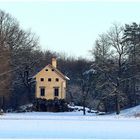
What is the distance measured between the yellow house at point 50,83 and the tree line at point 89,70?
131cm

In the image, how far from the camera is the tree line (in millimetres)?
58219

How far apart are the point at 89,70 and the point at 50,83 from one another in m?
5.96

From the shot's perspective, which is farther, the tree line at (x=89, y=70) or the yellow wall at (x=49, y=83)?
the yellow wall at (x=49, y=83)

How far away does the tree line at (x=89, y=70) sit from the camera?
5822 cm

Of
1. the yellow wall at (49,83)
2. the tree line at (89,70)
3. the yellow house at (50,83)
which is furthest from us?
the yellow wall at (49,83)

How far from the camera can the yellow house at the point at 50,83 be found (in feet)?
225

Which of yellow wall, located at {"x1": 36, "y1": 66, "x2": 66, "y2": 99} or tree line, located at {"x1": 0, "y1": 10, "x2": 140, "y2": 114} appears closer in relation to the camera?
tree line, located at {"x1": 0, "y1": 10, "x2": 140, "y2": 114}

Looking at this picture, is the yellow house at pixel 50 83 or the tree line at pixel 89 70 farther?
the yellow house at pixel 50 83

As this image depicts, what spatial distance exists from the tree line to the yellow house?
1306 mm

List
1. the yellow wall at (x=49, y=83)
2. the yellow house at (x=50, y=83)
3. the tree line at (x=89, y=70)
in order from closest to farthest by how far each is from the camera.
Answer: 1. the tree line at (x=89, y=70)
2. the yellow house at (x=50, y=83)
3. the yellow wall at (x=49, y=83)

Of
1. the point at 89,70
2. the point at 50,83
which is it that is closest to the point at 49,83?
the point at 50,83

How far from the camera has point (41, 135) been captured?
23.1m

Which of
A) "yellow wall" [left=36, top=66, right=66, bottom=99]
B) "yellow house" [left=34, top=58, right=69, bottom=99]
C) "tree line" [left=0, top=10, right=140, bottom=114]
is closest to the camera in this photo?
"tree line" [left=0, top=10, right=140, bottom=114]

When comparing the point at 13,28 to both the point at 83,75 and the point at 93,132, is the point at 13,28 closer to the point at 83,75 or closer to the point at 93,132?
the point at 83,75
